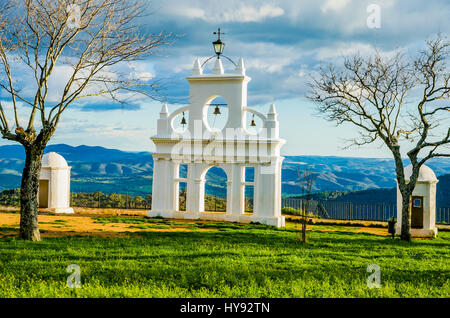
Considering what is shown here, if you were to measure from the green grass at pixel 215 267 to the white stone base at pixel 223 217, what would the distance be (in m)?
7.07

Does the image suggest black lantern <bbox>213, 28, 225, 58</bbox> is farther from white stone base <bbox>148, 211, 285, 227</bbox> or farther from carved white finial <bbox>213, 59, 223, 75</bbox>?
white stone base <bbox>148, 211, 285, 227</bbox>

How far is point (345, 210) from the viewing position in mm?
30734

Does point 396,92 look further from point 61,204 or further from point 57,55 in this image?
point 61,204

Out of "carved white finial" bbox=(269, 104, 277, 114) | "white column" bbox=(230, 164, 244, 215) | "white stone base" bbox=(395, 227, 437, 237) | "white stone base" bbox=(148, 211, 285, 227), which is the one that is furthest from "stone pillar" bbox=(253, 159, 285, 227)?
"white stone base" bbox=(395, 227, 437, 237)

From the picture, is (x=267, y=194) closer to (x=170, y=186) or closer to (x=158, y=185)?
(x=170, y=186)

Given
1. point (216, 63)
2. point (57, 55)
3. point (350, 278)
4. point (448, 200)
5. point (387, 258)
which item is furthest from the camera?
point (448, 200)

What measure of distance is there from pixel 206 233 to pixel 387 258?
7.53 m

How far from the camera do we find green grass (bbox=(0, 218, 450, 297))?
916 cm

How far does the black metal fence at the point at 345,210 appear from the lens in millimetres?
29250

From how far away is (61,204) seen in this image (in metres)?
28.4

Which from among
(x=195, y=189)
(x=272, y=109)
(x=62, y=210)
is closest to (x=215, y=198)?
(x=195, y=189)

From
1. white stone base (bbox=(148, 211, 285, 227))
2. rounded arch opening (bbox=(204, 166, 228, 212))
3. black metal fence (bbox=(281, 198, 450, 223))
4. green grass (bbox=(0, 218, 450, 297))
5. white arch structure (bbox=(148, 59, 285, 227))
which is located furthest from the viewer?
black metal fence (bbox=(281, 198, 450, 223))

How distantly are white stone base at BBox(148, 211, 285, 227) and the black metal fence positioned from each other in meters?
4.64
